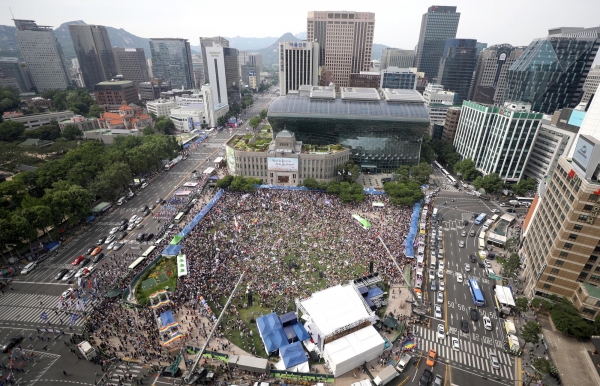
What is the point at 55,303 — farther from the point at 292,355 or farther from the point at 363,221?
the point at 363,221

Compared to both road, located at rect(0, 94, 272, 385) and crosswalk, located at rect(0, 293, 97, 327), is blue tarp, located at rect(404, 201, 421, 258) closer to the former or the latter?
road, located at rect(0, 94, 272, 385)

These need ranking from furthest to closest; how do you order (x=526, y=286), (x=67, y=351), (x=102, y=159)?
1. (x=102, y=159)
2. (x=526, y=286)
3. (x=67, y=351)

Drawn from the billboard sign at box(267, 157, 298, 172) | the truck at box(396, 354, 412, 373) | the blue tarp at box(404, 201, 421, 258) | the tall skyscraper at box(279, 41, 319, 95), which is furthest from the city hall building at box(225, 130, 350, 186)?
the tall skyscraper at box(279, 41, 319, 95)

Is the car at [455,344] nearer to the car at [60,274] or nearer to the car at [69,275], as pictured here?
the car at [69,275]

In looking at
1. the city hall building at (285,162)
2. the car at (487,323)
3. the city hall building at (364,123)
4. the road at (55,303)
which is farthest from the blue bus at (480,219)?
the road at (55,303)

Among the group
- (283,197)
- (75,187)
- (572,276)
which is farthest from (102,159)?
(572,276)

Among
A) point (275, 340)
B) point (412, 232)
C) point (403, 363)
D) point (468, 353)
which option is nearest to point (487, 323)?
point (468, 353)

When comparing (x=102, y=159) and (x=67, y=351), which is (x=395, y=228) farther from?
(x=102, y=159)
